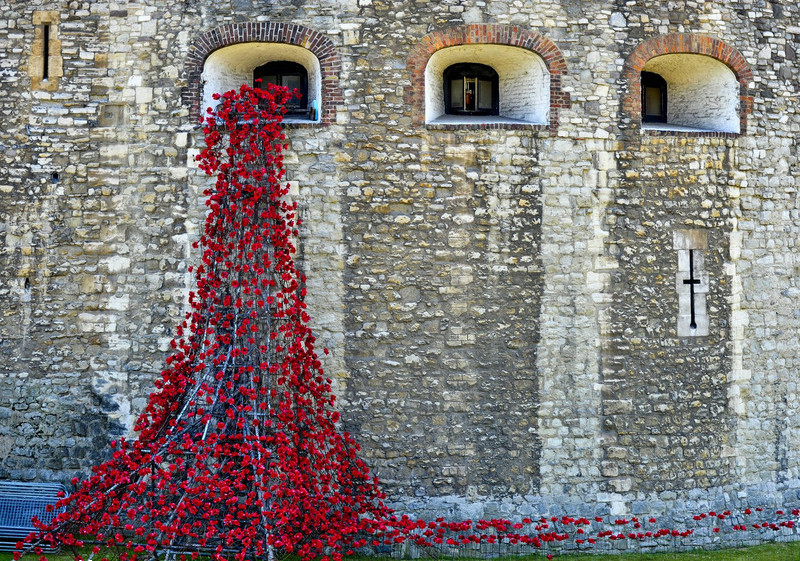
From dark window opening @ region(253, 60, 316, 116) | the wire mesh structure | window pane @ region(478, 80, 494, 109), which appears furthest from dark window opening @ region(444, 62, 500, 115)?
the wire mesh structure

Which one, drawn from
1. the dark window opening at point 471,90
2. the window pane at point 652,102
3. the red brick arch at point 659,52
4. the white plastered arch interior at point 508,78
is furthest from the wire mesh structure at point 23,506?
the window pane at point 652,102

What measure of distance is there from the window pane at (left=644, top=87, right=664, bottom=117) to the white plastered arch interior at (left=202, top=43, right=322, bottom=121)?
3.59 m

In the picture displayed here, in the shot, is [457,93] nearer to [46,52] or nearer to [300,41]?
[300,41]

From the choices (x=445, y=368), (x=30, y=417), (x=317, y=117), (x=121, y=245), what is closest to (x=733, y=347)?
(x=445, y=368)

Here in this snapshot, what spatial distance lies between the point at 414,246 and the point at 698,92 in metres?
3.61

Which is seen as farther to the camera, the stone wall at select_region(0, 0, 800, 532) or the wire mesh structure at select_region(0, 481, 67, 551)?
the stone wall at select_region(0, 0, 800, 532)

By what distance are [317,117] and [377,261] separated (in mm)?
1500

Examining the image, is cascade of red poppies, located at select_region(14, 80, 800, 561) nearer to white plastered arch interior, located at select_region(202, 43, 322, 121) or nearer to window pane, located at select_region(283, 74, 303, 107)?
white plastered arch interior, located at select_region(202, 43, 322, 121)

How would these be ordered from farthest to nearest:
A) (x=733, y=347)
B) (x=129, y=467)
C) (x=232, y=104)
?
(x=733, y=347)
(x=232, y=104)
(x=129, y=467)

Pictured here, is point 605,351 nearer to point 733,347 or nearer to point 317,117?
point 733,347

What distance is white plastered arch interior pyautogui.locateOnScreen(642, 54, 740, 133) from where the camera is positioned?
388 inches

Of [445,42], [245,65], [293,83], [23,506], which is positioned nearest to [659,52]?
[445,42]

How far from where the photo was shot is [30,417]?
9289 millimetres

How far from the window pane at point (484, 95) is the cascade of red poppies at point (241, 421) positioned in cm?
212
